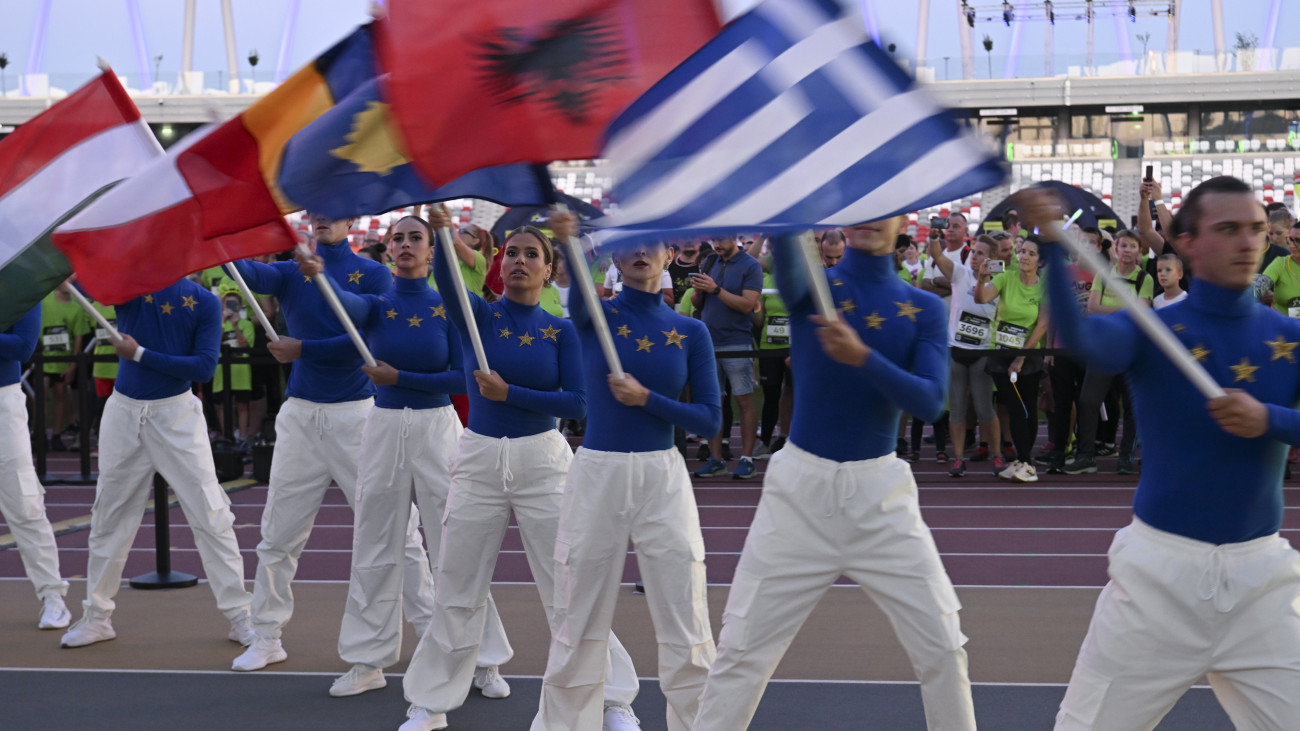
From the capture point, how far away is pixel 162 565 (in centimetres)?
891

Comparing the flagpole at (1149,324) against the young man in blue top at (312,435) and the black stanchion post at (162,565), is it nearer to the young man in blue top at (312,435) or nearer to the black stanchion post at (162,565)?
the young man in blue top at (312,435)

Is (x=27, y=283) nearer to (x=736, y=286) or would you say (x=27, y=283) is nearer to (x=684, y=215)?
(x=684, y=215)

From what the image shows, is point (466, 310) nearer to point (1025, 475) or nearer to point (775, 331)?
point (775, 331)

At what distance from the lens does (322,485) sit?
22.6ft

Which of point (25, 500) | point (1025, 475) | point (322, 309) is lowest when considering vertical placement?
point (1025, 475)

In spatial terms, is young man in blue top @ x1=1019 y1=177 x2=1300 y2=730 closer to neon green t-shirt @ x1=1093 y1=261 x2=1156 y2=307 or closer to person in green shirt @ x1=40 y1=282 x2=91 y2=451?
neon green t-shirt @ x1=1093 y1=261 x2=1156 y2=307

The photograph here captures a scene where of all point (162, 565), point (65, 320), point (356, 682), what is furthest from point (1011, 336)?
point (65, 320)

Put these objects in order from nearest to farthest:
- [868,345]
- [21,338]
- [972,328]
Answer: [868,345]
[21,338]
[972,328]

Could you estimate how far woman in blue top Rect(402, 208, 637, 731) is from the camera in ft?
18.7

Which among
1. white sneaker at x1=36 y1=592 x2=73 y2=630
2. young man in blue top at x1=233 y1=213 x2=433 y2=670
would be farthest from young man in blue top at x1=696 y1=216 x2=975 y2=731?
white sneaker at x1=36 y1=592 x2=73 y2=630

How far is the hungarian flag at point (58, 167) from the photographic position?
658 cm

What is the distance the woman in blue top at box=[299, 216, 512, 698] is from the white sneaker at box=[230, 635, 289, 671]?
0.64 meters

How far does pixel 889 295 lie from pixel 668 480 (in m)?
1.13

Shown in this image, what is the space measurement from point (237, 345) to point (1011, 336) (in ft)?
26.6
